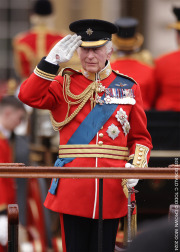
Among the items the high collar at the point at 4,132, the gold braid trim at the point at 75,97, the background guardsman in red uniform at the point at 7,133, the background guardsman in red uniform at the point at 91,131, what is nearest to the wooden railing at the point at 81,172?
the background guardsman in red uniform at the point at 91,131

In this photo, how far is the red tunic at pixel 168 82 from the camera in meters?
7.37

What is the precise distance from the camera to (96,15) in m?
13.4

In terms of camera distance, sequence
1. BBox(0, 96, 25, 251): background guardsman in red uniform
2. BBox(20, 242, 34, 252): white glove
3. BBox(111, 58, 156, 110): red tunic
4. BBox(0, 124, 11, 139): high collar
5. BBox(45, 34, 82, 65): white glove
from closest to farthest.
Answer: BBox(45, 34, 82, 65): white glove < BBox(0, 96, 25, 251): background guardsman in red uniform < BBox(0, 124, 11, 139): high collar < BBox(20, 242, 34, 252): white glove < BBox(111, 58, 156, 110): red tunic

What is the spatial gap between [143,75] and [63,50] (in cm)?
353

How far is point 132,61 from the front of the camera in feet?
24.5

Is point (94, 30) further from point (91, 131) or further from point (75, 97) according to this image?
point (91, 131)

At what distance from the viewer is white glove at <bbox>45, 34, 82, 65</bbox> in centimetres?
396

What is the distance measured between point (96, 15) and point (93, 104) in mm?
9424

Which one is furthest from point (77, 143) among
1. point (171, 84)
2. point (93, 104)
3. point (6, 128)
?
point (171, 84)

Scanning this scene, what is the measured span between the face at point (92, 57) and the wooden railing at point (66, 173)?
1.85ft

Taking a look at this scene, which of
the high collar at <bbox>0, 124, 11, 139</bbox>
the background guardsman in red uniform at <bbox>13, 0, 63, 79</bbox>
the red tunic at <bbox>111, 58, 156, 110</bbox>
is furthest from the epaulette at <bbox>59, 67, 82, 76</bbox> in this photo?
the background guardsman in red uniform at <bbox>13, 0, 63, 79</bbox>

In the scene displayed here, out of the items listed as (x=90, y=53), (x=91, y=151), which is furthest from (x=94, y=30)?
(x=91, y=151)

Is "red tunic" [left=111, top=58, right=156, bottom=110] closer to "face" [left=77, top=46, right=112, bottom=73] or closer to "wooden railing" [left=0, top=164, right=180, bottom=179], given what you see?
"face" [left=77, top=46, right=112, bottom=73]

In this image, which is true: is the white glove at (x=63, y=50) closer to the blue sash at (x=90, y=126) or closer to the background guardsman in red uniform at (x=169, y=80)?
the blue sash at (x=90, y=126)
